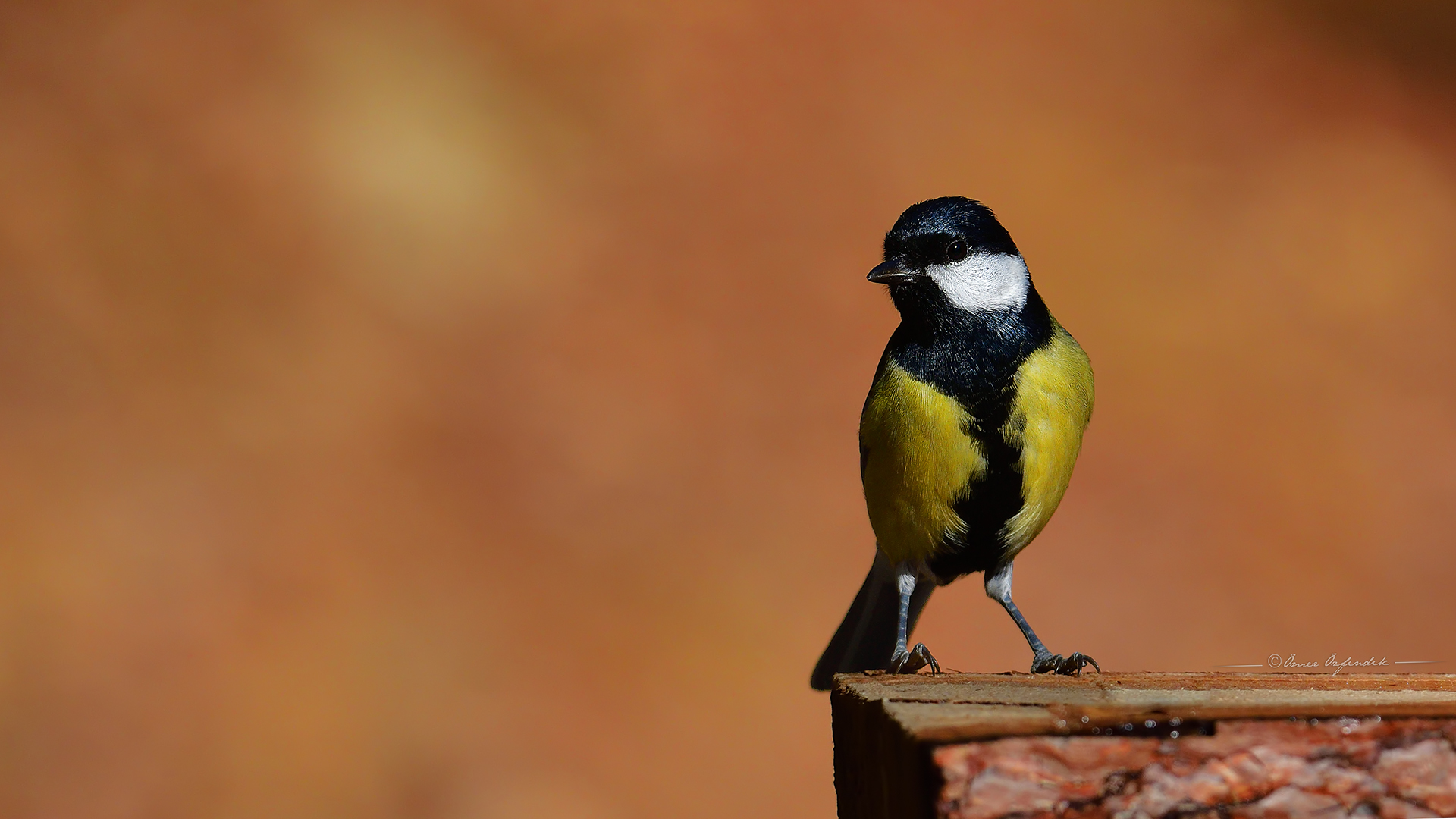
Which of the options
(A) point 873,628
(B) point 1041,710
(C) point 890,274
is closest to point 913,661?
(A) point 873,628

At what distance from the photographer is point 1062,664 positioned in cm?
209

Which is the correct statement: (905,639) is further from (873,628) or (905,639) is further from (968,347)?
(968,347)

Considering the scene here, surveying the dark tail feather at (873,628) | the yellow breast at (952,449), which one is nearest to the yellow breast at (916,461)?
the yellow breast at (952,449)

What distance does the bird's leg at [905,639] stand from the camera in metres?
2.07

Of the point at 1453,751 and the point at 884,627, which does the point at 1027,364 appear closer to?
the point at 884,627

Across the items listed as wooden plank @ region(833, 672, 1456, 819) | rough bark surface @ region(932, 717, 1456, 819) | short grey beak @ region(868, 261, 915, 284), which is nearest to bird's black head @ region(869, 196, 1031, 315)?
short grey beak @ region(868, 261, 915, 284)

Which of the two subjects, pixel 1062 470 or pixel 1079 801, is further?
pixel 1062 470

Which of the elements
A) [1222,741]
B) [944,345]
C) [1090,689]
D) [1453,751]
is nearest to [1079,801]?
[1222,741]

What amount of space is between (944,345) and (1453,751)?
1193 millimetres

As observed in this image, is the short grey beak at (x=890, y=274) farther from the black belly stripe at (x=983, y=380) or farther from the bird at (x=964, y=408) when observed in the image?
the black belly stripe at (x=983, y=380)

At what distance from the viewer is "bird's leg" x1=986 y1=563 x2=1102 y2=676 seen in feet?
6.63

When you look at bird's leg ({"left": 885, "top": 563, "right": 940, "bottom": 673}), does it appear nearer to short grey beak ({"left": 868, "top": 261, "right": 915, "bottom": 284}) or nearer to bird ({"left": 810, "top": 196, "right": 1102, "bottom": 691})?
bird ({"left": 810, "top": 196, "right": 1102, "bottom": 691})

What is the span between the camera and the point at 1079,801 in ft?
3.55

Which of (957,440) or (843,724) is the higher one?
(957,440)
